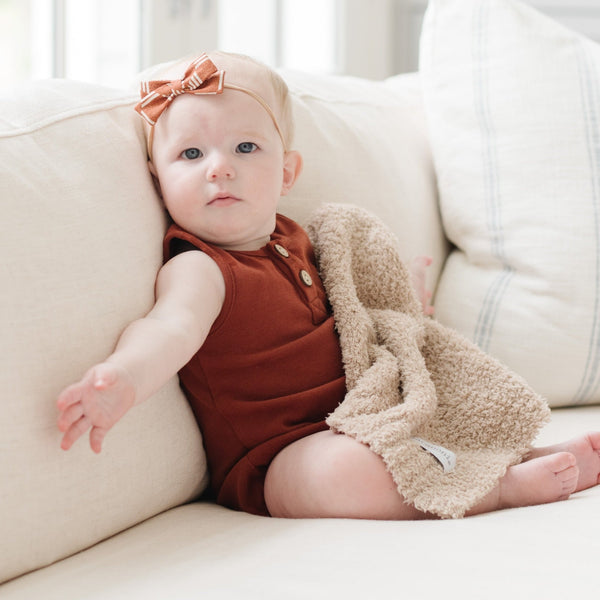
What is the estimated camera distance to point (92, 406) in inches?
28.2

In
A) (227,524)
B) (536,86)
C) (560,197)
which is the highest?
(536,86)

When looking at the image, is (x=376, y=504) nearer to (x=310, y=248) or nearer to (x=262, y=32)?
(x=310, y=248)

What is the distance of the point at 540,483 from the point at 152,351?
1.48ft

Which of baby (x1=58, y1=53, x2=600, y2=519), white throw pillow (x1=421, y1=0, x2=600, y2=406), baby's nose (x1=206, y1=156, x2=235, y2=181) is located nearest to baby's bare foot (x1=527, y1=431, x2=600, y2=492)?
baby (x1=58, y1=53, x2=600, y2=519)

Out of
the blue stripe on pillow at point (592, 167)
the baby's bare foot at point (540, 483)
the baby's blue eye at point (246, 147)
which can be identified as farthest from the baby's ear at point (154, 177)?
the blue stripe on pillow at point (592, 167)

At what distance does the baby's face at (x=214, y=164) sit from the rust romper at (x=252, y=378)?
0.09ft

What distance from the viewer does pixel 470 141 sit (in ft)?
4.47

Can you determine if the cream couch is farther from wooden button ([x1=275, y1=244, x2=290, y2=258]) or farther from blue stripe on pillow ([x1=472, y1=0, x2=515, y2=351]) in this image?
wooden button ([x1=275, y1=244, x2=290, y2=258])

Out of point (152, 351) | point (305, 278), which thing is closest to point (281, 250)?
point (305, 278)

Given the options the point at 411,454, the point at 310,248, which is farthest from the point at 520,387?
the point at 310,248

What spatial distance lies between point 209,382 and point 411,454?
24cm

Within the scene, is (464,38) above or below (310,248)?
above

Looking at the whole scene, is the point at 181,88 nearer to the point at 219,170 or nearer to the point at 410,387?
the point at 219,170

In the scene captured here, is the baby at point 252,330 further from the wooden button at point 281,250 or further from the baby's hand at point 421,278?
the baby's hand at point 421,278
